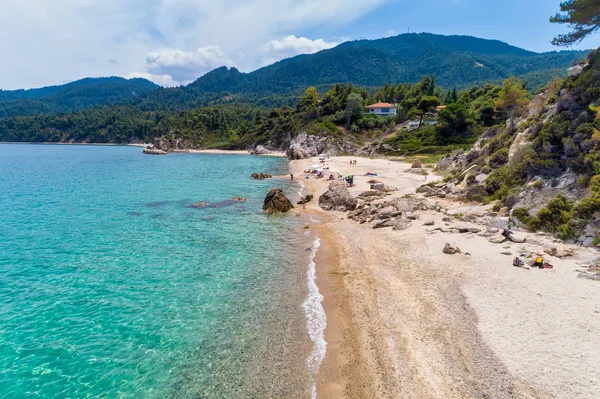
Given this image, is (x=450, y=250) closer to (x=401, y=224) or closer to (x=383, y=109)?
(x=401, y=224)

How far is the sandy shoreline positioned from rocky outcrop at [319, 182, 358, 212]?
13118 mm

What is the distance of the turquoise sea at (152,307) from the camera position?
9867 mm

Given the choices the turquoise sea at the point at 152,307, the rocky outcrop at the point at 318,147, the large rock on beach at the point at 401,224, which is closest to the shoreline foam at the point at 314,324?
the turquoise sea at the point at 152,307

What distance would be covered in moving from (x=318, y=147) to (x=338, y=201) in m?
68.8

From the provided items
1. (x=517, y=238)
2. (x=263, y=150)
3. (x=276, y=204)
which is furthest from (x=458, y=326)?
(x=263, y=150)

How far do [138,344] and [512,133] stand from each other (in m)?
36.7

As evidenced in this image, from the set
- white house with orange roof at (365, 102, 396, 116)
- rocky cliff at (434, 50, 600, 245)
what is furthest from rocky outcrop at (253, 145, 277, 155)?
rocky cliff at (434, 50, 600, 245)

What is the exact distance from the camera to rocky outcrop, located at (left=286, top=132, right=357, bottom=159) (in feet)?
317

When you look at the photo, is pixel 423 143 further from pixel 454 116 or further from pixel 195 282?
pixel 195 282

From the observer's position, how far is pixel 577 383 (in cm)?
821

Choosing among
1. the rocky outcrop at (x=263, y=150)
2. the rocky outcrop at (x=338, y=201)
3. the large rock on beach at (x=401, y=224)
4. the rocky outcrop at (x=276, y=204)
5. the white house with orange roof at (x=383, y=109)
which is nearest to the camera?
the large rock on beach at (x=401, y=224)

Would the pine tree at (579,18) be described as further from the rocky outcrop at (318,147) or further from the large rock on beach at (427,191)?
the rocky outcrop at (318,147)

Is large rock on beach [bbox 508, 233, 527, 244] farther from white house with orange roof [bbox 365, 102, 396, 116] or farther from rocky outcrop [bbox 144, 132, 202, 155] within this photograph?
rocky outcrop [bbox 144, 132, 202, 155]

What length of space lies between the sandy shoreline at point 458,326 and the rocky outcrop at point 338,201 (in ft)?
43.0
